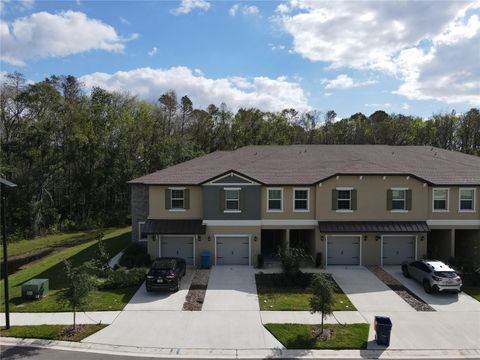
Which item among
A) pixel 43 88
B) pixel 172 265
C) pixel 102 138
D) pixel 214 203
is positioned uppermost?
pixel 43 88

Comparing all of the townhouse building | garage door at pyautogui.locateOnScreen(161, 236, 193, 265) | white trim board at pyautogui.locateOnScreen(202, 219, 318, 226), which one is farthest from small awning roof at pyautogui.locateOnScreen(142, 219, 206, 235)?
garage door at pyautogui.locateOnScreen(161, 236, 193, 265)

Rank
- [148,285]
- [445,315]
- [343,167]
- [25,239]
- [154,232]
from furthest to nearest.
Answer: [25,239] → [343,167] → [154,232] → [148,285] → [445,315]

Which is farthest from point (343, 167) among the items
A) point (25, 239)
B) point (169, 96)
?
point (169, 96)

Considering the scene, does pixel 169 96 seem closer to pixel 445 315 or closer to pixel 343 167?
pixel 343 167

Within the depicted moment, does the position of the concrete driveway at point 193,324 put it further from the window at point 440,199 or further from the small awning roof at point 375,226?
the window at point 440,199

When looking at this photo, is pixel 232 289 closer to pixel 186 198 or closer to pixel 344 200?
pixel 186 198

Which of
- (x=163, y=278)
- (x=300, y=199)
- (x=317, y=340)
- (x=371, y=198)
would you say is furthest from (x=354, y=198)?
(x=163, y=278)

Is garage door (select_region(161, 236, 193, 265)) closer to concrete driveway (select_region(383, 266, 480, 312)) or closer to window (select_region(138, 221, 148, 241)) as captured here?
window (select_region(138, 221, 148, 241))
